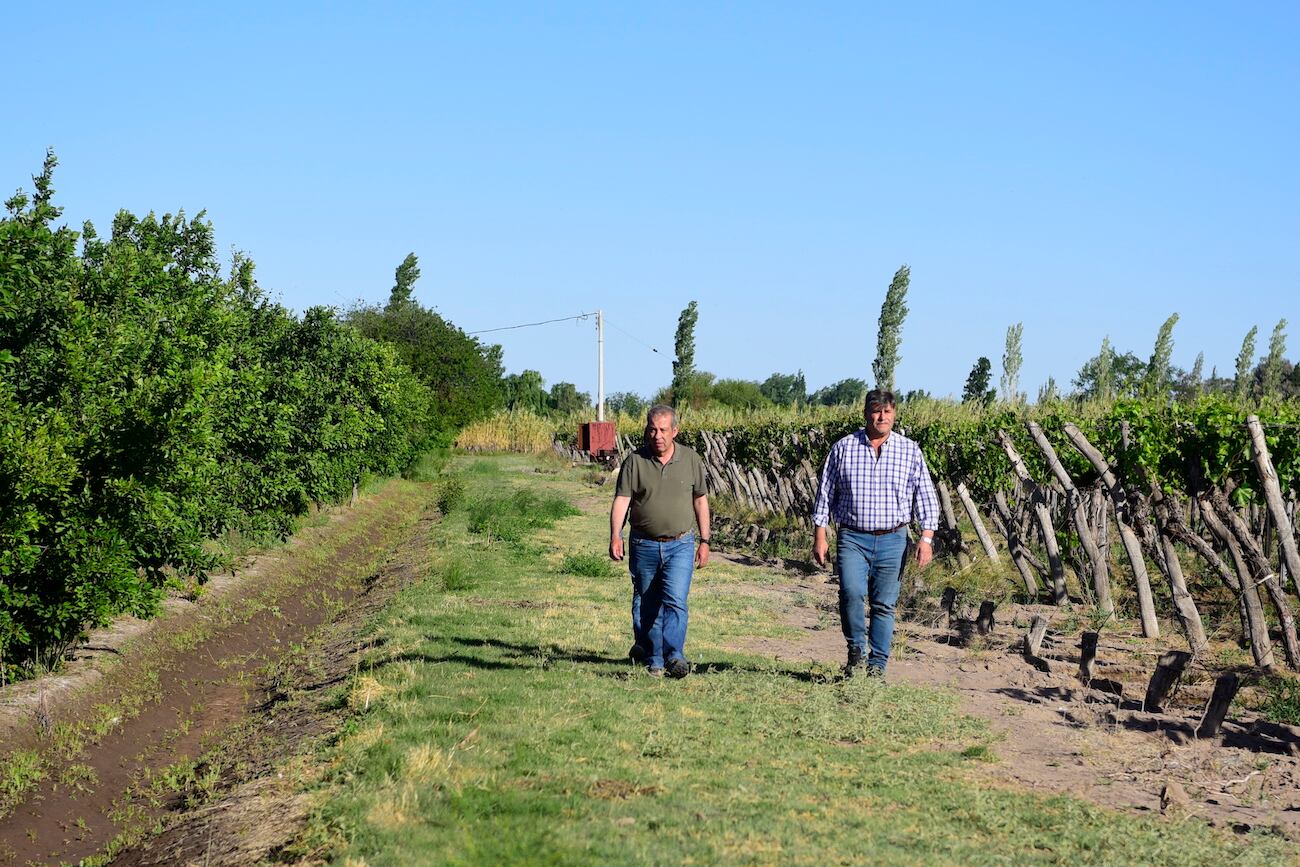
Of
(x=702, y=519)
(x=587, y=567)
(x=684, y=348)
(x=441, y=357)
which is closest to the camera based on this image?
(x=702, y=519)

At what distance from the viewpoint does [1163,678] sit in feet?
25.2

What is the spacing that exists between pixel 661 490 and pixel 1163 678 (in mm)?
3310

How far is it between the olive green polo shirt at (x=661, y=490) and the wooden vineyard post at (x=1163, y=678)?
303 cm

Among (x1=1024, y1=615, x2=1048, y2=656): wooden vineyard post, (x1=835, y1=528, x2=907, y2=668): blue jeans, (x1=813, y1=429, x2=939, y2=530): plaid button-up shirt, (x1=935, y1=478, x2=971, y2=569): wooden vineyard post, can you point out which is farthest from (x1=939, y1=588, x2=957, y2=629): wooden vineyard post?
(x1=813, y1=429, x2=939, y2=530): plaid button-up shirt

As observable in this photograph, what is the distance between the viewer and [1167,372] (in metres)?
45.8

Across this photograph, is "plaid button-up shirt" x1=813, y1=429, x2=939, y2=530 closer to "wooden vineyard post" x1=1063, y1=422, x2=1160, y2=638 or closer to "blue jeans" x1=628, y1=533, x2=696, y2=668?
"blue jeans" x1=628, y1=533, x2=696, y2=668

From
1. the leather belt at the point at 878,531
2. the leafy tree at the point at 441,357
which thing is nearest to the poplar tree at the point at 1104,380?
the leather belt at the point at 878,531

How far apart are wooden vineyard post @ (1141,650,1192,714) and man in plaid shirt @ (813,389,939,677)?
1.59 metres

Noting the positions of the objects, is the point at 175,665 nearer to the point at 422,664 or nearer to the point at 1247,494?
the point at 422,664

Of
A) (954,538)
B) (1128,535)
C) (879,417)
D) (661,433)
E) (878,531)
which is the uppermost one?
(879,417)

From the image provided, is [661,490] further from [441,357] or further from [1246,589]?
[441,357]

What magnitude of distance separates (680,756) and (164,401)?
227 inches

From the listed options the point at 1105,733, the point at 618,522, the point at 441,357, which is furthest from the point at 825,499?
the point at 441,357

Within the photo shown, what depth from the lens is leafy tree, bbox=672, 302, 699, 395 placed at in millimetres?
69750
